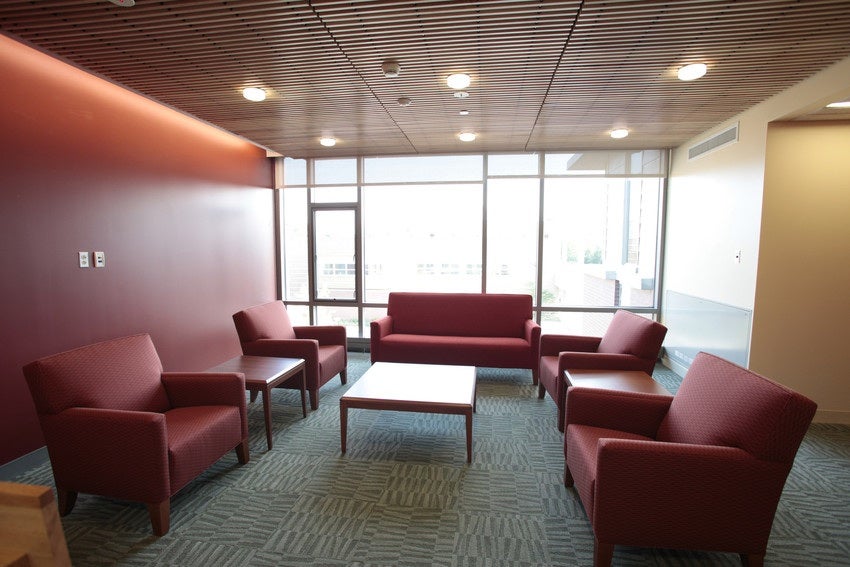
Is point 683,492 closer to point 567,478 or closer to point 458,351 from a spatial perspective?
point 567,478

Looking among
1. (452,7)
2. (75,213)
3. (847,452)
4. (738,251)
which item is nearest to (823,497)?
(847,452)

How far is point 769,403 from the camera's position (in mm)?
1559

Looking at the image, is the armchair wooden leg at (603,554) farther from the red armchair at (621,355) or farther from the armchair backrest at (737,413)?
the red armchair at (621,355)

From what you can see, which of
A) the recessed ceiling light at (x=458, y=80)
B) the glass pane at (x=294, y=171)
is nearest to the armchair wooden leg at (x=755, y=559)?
the recessed ceiling light at (x=458, y=80)

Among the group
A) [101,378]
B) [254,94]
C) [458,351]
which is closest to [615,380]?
[458,351]

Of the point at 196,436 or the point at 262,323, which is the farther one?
the point at 262,323

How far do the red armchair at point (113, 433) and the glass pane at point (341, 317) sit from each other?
3152 mm

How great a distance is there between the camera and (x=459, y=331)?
454 centimetres

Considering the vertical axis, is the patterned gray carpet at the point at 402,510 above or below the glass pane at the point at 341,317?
below

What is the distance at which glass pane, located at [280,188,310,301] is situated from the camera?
17.9 feet

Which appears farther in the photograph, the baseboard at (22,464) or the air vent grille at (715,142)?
the air vent grille at (715,142)

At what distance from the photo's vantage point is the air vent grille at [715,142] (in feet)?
11.7

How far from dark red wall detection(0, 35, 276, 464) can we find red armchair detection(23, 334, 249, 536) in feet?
2.50

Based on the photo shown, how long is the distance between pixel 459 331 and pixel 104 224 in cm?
334
